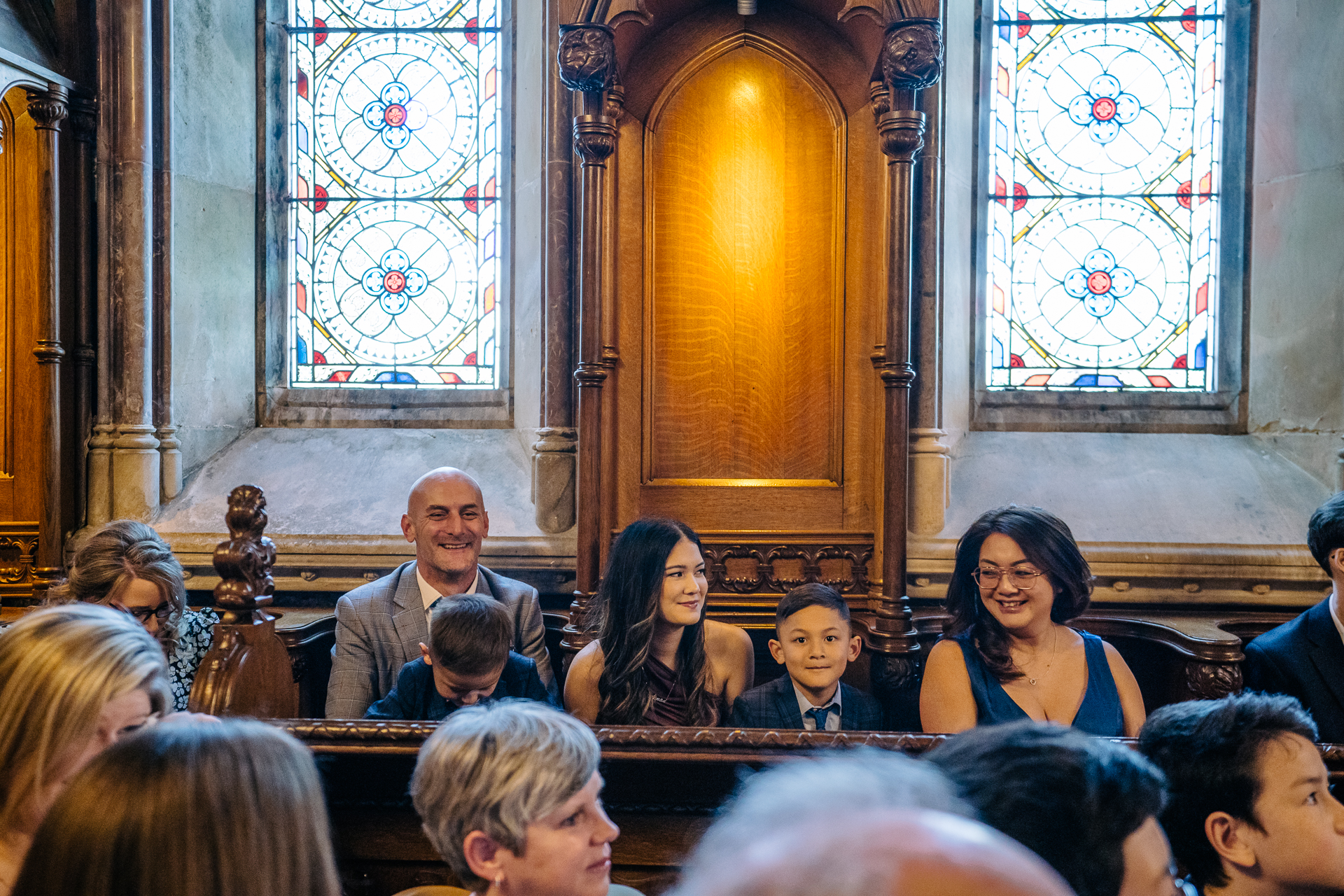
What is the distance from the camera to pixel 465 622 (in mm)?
2125

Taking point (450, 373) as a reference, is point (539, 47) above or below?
above

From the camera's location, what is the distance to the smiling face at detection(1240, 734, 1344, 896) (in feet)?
4.73

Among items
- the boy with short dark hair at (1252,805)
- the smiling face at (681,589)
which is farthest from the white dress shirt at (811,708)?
the boy with short dark hair at (1252,805)

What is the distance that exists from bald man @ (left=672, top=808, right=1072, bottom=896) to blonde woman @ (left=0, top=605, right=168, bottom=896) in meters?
1.09

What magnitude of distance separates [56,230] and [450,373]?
171cm

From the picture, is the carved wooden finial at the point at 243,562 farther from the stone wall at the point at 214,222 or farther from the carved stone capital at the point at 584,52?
the stone wall at the point at 214,222

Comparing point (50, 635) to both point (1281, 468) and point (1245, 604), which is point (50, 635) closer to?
point (1245, 604)

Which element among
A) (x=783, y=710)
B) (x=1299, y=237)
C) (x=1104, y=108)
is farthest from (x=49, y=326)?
(x=1299, y=237)

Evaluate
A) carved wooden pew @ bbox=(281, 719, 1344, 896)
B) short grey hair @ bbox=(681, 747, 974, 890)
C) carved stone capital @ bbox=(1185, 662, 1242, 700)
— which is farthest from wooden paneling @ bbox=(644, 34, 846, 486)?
short grey hair @ bbox=(681, 747, 974, 890)

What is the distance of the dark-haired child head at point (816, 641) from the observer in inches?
96.0

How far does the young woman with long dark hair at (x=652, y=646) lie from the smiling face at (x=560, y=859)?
114cm

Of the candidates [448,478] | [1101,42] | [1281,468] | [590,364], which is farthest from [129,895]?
[1101,42]

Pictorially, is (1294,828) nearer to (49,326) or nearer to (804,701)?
(804,701)

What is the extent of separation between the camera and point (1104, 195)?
14.6 ft
